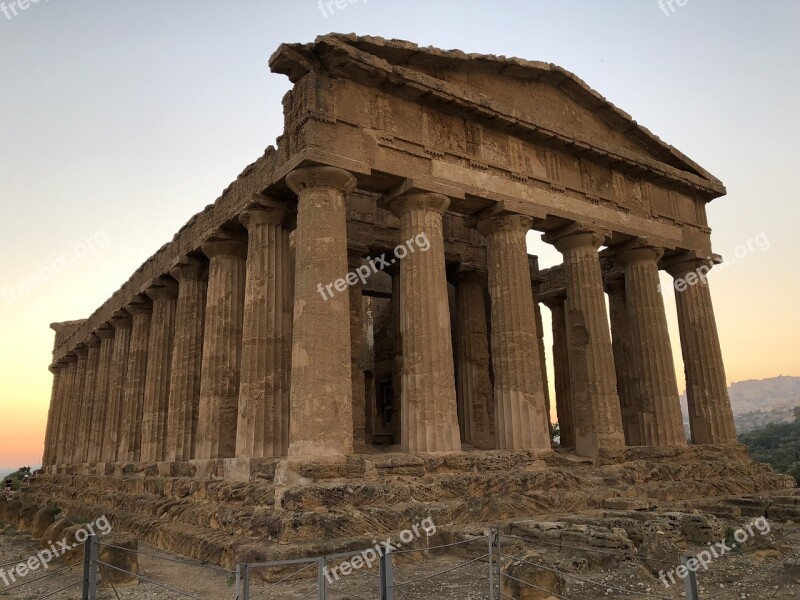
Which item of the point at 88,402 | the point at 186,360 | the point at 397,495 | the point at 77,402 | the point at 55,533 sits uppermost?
the point at 77,402

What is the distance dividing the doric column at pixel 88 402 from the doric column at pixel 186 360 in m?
12.9

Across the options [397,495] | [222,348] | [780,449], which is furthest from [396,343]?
[780,449]

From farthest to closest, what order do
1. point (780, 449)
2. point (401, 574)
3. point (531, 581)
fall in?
point (780, 449) → point (401, 574) → point (531, 581)

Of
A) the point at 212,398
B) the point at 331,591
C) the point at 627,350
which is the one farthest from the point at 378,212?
the point at 331,591

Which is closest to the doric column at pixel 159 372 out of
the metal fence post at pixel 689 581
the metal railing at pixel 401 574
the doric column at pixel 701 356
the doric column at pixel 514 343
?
the metal railing at pixel 401 574

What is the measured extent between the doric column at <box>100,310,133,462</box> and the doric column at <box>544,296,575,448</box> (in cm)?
1642

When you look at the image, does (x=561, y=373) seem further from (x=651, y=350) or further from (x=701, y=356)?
(x=651, y=350)

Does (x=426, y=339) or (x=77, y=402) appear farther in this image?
(x=77, y=402)

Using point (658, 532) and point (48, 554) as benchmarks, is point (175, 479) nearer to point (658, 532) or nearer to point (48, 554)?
point (48, 554)

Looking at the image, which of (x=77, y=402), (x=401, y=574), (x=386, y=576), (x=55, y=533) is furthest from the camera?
(x=77, y=402)

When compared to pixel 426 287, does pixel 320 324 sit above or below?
below

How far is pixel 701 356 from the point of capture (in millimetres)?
18953

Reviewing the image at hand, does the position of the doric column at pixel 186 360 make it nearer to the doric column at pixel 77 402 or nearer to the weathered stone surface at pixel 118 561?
the weathered stone surface at pixel 118 561

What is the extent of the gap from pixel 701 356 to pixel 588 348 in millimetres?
5117
